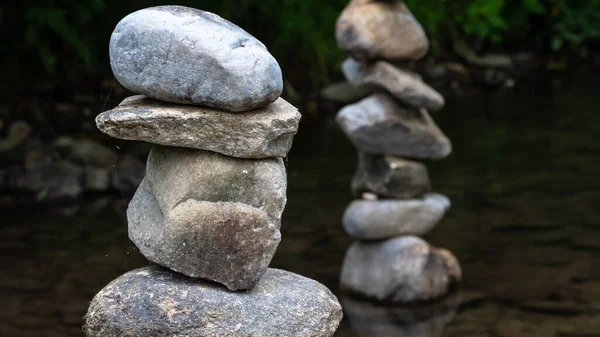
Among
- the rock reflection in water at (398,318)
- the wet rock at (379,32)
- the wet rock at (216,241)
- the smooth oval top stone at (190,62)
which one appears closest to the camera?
the smooth oval top stone at (190,62)

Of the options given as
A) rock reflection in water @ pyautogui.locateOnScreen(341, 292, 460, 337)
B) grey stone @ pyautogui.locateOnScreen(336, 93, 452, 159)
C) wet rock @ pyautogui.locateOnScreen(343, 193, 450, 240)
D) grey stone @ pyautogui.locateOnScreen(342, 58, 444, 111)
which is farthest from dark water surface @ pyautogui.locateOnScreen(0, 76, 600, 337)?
grey stone @ pyautogui.locateOnScreen(342, 58, 444, 111)

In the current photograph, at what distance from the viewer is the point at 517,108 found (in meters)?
13.2

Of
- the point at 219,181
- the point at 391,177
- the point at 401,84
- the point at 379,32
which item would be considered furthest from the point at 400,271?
the point at 219,181

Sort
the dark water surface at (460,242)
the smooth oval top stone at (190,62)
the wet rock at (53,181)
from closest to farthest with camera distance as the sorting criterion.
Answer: the smooth oval top stone at (190,62), the dark water surface at (460,242), the wet rock at (53,181)

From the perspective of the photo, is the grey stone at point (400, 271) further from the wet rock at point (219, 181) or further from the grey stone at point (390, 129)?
the wet rock at point (219, 181)

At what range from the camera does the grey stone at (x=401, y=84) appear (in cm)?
647

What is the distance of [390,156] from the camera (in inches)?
266

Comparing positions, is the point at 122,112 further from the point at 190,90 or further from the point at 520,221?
the point at 520,221

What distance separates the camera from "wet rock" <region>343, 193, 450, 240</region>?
6.68 meters

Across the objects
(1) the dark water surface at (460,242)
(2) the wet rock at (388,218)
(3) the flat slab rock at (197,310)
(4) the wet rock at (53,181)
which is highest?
(3) the flat slab rock at (197,310)

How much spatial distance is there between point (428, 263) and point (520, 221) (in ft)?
6.16

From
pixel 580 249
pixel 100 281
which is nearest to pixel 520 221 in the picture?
pixel 580 249

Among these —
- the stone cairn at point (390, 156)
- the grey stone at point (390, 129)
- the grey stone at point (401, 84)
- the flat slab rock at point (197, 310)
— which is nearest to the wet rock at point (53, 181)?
the stone cairn at point (390, 156)

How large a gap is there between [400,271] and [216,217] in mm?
3366
